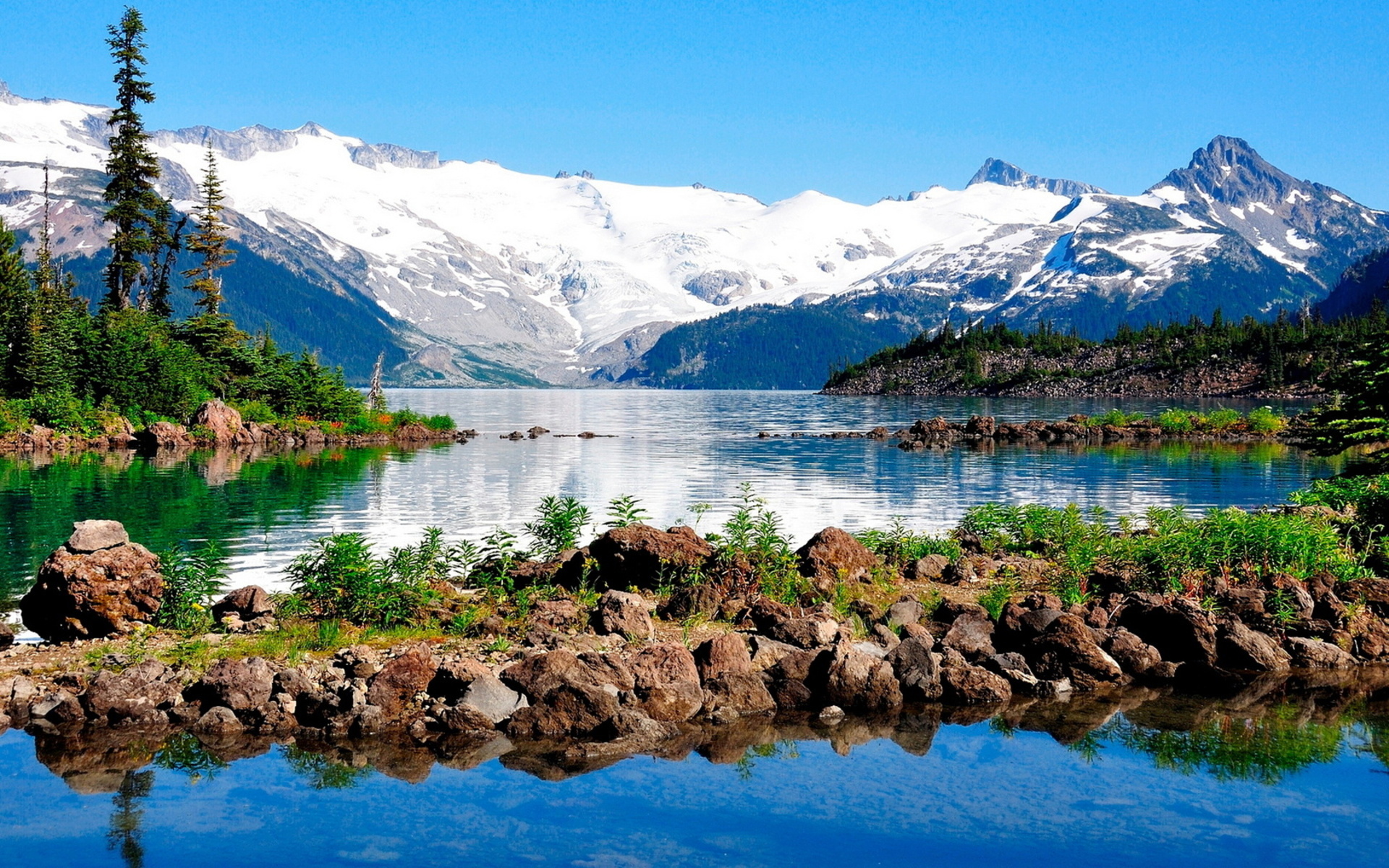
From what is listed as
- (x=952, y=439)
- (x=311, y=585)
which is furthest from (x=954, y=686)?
(x=952, y=439)

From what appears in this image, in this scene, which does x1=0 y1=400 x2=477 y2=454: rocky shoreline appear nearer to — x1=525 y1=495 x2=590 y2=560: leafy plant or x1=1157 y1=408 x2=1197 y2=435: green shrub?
x1=525 y1=495 x2=590 y2=560: leafy plant

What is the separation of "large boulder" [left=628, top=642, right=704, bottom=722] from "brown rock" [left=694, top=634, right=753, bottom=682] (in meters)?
0.35

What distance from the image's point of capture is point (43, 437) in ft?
227

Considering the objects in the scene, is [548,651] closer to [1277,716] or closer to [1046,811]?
[1046,811]

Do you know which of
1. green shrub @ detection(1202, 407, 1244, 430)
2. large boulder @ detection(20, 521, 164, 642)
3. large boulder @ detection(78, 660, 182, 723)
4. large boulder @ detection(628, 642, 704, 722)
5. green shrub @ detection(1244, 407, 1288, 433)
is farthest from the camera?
green shrub @ detection(1202, 407, 1244, 430)

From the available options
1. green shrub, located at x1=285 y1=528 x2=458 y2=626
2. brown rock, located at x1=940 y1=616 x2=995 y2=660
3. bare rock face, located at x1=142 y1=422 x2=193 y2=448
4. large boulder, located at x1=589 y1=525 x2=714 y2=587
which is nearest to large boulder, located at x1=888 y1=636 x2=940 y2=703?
brown rock, located at x1=940 y1=616 x2=995 y2=660

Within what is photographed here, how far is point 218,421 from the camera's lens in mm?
80312

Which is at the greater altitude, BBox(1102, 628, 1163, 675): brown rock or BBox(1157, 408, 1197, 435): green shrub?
BBox(1157, 408, 1197, 435): green shrub

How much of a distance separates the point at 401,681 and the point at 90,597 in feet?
21.7

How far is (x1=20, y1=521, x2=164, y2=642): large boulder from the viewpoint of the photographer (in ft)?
63.1

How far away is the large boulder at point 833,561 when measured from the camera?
2308 centimetres

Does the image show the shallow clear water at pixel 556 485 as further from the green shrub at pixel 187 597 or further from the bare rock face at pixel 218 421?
the bare rock face at pixel 218 421

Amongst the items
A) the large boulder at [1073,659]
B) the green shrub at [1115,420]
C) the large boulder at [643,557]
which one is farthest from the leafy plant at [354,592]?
the green shrub at [1115,420]

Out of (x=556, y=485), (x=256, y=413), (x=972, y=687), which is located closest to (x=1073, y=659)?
(x=972, y=687)
